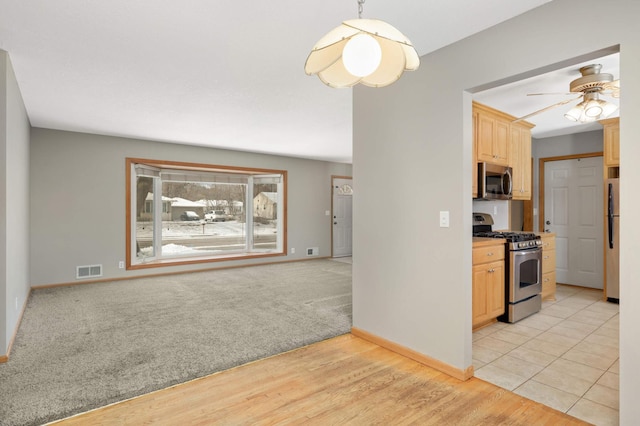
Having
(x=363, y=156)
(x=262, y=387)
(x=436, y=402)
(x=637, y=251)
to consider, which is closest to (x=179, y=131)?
(x=363, y=156)

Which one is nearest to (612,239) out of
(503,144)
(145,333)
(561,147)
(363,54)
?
(561,147)

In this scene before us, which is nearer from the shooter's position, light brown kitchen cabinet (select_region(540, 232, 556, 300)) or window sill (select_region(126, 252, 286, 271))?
light brown kitchen cabinet (select_region(540, 232, 556, 300))

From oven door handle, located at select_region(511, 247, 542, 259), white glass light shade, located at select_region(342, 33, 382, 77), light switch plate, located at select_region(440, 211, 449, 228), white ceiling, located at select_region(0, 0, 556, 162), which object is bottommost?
oven door handle, located at select_region(511, 247, 542, 259)

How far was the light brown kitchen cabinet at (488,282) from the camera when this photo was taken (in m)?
3.20

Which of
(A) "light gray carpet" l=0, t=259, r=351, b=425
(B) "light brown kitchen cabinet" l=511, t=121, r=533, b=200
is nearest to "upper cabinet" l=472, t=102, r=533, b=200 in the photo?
(B) "light brown kitchen cabinet" l=511, t=121, r=533, b=200

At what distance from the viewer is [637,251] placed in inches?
66.2

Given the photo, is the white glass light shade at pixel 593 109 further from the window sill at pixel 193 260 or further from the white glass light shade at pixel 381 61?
the window sill at pixel 193 260

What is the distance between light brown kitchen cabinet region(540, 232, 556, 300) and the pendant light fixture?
3.80 metres

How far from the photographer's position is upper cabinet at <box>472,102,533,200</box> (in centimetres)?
359

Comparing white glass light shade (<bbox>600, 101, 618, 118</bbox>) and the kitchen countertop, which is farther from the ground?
white glass light shade (<bbox>600, 101, 618, 118</bbox>)

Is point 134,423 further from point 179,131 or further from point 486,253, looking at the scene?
point 179,131

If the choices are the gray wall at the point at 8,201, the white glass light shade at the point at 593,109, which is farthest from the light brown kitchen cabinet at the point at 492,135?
the gray wall at the point at 8,201

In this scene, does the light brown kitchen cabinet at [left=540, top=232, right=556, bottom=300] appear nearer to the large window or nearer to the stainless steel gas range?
the stainless steel gas range

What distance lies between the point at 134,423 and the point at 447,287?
2123mm
